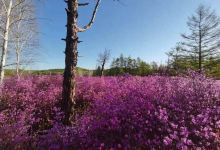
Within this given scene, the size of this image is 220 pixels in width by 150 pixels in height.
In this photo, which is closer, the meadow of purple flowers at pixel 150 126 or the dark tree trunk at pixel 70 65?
the meadow of purple flowers at pixel 150 126

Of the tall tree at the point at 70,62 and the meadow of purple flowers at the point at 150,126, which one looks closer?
the meadow of purple flowers at the point at 150,126

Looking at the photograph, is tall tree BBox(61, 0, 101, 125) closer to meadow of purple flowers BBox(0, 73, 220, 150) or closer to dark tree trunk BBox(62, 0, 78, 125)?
dark tree trunk BBox(62, 0, 78, 125)

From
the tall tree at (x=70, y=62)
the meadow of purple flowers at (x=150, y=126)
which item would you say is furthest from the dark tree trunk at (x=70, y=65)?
the meadow of purple flowers at (x=150, y=126)

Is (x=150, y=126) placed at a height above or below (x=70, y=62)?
below

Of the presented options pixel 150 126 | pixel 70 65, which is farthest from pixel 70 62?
pixel 150 126

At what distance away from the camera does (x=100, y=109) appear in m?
5.34

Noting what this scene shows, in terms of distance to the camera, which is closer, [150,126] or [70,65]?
[150,126]

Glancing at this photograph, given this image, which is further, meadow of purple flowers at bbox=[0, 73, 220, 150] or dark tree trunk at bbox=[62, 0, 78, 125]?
dark tree trunk at bbox=[62, 0, 78, 125]

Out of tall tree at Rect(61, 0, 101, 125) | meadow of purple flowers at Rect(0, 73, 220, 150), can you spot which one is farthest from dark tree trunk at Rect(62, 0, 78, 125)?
meadow of purple flowers at Rect(0, 73, 220, 150)

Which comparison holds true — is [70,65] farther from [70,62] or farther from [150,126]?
[150,126]

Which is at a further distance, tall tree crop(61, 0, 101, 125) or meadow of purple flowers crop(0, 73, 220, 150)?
tall tree crop(61, 0, 101, 125)

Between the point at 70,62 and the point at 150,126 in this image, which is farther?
the point at 70,62

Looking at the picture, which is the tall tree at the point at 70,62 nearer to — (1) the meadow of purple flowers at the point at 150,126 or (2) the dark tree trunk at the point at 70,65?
(2) the dark tree trunk at the point at 70,65

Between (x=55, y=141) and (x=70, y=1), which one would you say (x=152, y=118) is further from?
(x=70, y=1)
